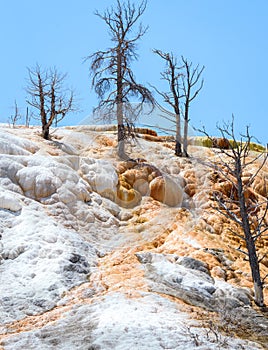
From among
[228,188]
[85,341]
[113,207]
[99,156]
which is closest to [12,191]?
[113,207]

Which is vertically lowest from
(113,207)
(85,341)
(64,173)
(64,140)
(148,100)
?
(85,341)

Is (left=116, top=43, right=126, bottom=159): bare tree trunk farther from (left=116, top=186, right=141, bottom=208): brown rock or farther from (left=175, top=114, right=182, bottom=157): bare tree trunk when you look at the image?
(left=116, top=186, right=141, bottom=208): brown rock

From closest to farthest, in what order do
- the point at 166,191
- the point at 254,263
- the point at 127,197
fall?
1. the point at 254,263
2. the point at 127,197
3. the point at 166,191

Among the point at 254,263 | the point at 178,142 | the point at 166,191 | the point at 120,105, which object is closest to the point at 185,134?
the point at 178,142

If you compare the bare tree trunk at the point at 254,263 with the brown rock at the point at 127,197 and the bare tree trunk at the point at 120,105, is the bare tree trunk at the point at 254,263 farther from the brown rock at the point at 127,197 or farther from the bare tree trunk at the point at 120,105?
the bare tree trunk at the point at 120,105

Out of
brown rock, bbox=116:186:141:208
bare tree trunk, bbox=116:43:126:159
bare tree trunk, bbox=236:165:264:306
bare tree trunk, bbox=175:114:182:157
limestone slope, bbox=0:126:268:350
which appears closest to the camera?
limestone slope, bbox=0:126:268:350

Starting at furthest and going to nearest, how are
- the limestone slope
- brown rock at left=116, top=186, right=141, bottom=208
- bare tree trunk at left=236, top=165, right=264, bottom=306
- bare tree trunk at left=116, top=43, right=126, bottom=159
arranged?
bare tree trunk at left=116, top=43, right=126, bottom=159, brown rock at left=116, top=186, right=141, bottom=208, bare tree trunk at left=236, top=165, right=264, bottom=306, the limestone slope

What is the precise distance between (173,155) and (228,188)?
3.29 meters

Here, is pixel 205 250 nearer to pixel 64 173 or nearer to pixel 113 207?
pixel 113 207

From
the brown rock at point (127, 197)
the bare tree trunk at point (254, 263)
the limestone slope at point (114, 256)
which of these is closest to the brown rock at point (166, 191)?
the limestone slope at point (114, 256)

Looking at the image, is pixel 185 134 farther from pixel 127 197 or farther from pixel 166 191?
pixel 127 197

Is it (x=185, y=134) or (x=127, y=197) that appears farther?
(x=185, y=134)

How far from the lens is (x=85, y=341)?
6.36m

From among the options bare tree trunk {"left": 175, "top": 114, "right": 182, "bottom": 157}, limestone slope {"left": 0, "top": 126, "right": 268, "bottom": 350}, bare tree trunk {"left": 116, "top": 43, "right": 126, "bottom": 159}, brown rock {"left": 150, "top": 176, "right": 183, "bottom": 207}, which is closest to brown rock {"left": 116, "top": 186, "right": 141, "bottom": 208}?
limestone slope {"left": 0, "top": 126, "right": 268, "bottom": 350}
